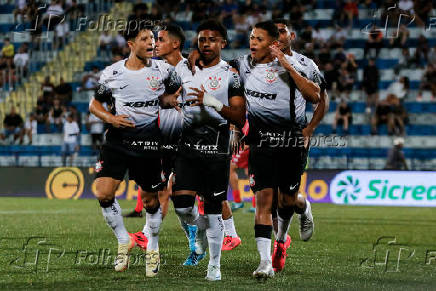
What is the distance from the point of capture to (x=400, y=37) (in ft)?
86.8

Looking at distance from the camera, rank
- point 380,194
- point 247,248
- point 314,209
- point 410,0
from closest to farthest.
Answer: point 247,248
point 314,209
point 380,194
point 410,0

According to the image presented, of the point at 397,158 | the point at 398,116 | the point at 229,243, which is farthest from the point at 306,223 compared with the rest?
the point at 398,116

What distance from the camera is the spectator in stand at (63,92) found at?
2597cm

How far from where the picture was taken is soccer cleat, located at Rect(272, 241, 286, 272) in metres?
8.60

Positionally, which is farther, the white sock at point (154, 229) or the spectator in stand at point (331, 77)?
the spectator in stand at point (331, 77)

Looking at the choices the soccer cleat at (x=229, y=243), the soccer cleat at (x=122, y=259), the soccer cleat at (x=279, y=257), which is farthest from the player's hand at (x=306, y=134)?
the soccer cleat at (x=122, y=259)

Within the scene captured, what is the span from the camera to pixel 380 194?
70.2 ft

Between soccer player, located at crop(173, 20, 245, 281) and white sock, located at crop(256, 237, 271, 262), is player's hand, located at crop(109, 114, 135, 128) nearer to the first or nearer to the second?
soccer player, located at crop(173, 20, 245, 281)

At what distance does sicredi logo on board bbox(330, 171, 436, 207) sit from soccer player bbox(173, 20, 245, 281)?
45.4ft

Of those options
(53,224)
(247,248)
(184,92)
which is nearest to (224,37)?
(184,92)

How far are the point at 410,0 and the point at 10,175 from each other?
13985 mm

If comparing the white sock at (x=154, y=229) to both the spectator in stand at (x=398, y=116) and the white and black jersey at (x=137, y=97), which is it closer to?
the white and black jersey at (x=137, y=97)

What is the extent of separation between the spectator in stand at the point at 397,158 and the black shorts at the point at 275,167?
43.8ft

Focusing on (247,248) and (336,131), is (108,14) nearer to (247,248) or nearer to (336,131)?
(336,131)
